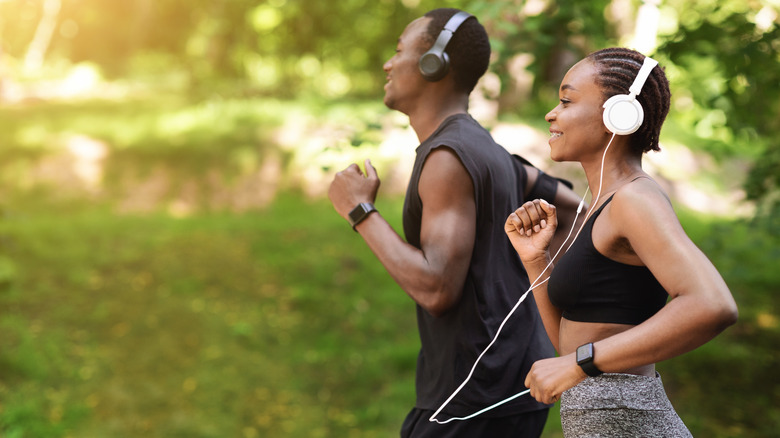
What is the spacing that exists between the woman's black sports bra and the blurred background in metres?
1.73

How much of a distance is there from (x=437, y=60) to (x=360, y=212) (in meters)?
0.55

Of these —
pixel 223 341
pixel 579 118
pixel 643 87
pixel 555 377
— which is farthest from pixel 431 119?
pixel 223 341

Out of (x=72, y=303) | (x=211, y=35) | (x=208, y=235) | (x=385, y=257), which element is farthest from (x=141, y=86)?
(x=385, y=257)

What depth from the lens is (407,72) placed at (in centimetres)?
232

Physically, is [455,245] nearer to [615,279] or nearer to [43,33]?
[615,279]

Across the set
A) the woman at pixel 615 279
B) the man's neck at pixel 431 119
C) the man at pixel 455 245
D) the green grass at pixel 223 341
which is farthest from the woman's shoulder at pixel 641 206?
the green grass at pixel 223 341

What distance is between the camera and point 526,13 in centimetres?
438

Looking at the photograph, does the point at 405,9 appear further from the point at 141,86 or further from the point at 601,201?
the point at 601,201

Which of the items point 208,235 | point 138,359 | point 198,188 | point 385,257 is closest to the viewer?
point 385,257

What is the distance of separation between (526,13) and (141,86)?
11675 mm

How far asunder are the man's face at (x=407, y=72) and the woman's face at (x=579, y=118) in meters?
0.71

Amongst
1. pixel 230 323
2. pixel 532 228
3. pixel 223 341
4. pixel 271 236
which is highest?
pixel 271 236

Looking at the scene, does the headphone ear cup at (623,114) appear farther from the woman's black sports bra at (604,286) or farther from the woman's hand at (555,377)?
the woman's hand at (555,377)

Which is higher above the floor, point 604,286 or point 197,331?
point 197,331
